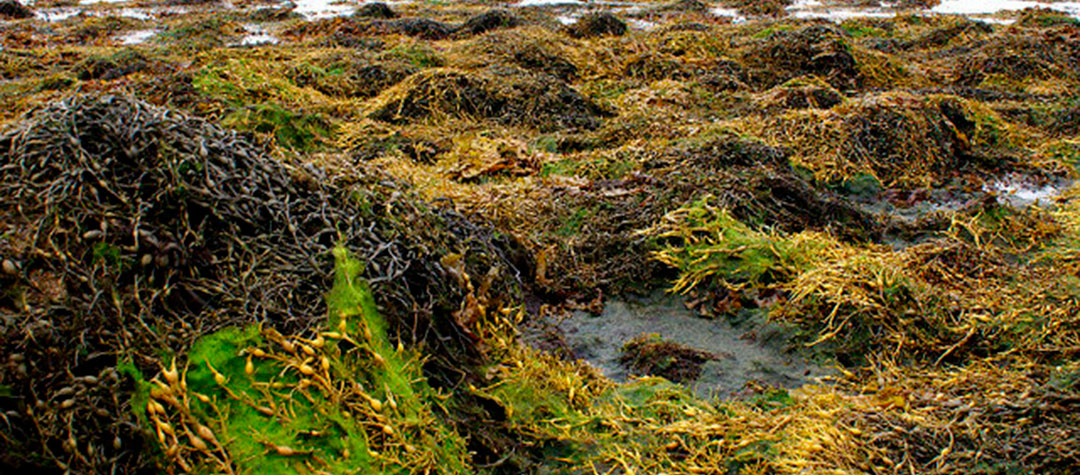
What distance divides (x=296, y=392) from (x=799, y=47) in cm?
748

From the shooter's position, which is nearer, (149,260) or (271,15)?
(149,260)

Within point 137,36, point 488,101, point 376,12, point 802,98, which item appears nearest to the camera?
point 802,98

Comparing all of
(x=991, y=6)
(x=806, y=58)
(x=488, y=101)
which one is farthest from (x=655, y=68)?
(x=991, y=6)

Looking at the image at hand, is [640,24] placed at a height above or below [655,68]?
below

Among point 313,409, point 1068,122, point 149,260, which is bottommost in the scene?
point 1068,122

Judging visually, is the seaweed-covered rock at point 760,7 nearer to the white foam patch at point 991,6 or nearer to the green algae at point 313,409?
the white foam patch at point 991,6

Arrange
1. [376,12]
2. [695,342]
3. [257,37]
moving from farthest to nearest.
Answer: [376,12], [257,37], [695,342]

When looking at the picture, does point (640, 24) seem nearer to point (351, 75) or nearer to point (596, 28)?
point (596, 28)

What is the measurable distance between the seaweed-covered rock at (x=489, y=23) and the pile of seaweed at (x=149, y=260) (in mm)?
8283

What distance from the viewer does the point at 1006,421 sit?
6.88 ft

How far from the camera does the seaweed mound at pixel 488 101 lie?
6.11 metres

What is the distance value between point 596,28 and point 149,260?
890cm

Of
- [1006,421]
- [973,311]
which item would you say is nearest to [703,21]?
[973,311]

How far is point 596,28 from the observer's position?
10.4m
